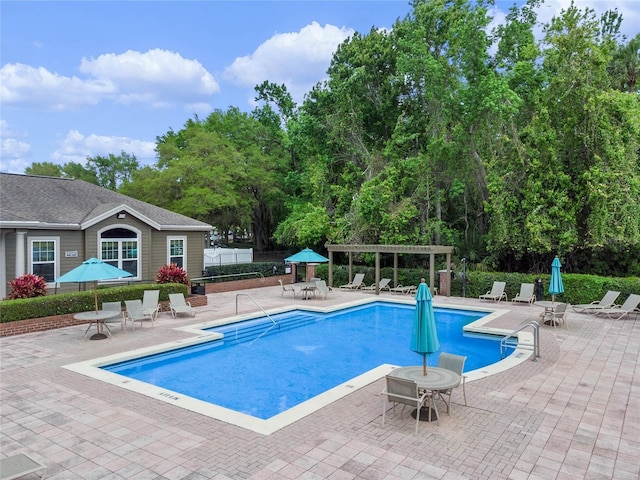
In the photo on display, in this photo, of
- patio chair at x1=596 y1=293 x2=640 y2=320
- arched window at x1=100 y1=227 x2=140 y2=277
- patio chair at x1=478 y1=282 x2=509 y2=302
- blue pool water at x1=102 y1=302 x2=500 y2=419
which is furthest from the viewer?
arched window at x1=100 y1=227 x2=140 y2=277

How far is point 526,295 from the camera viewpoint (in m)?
18.1

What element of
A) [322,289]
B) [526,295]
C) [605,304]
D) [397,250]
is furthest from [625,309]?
[322,289]

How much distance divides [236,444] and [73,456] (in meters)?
2.03

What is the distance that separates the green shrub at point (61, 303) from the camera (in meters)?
12.7

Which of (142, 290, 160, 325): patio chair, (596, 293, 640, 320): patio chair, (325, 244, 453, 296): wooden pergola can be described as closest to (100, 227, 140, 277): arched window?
(142, 290, 160, 325): patio chair

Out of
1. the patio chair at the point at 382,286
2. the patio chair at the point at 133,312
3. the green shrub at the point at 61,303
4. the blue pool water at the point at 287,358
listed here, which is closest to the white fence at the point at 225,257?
the patio chair at the point at 382,286

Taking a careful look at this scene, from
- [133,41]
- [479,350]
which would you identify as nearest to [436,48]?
[133,41]

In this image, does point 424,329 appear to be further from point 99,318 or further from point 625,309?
point 625,309

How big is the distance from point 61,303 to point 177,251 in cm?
857

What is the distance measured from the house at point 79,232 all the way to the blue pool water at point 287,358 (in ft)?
A: 26.7

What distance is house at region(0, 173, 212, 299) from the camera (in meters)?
16.6

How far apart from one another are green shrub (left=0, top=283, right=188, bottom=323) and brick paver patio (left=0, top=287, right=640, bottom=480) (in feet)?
13.2

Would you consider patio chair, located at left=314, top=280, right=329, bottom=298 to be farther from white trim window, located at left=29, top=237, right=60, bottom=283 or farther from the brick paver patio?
the brick paver patio

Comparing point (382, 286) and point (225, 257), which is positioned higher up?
point (225, 257)
